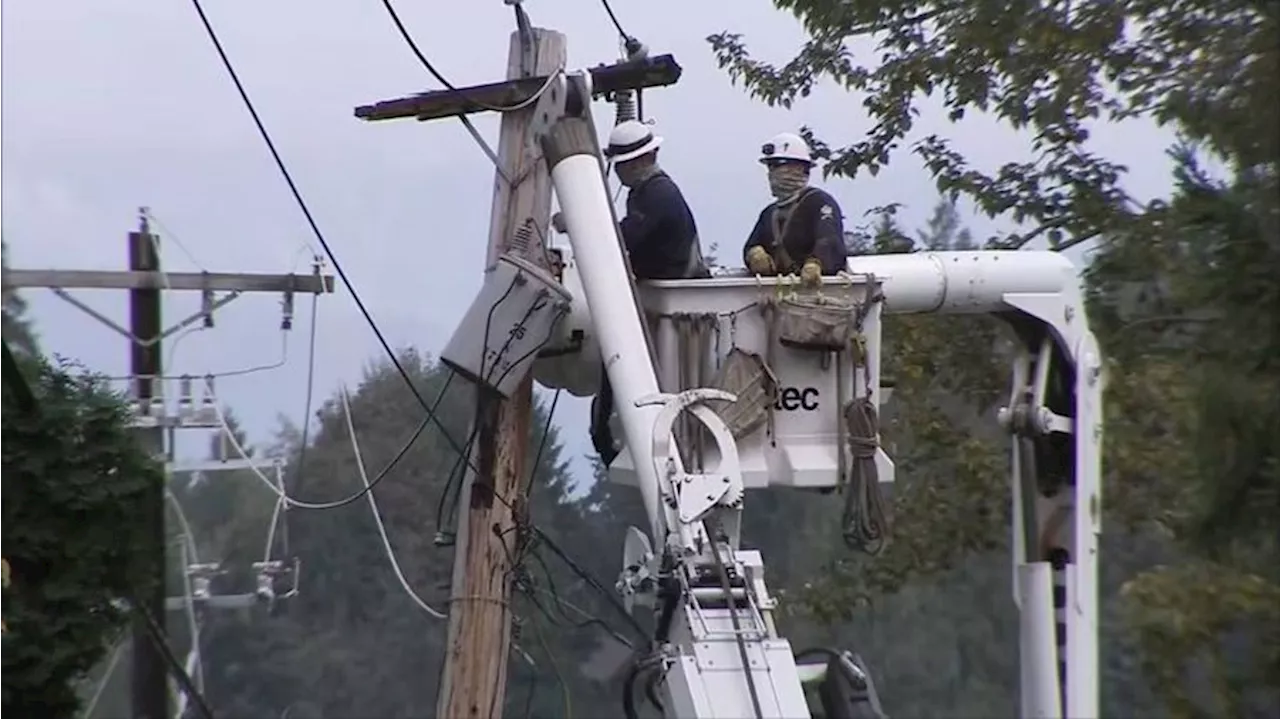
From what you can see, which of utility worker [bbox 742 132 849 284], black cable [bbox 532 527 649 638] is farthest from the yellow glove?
black cable [bbox 532 527 649 638]

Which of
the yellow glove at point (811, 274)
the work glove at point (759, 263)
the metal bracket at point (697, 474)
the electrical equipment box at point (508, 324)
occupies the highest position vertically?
the work glove at point (759, 263)

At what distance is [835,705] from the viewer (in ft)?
22.2

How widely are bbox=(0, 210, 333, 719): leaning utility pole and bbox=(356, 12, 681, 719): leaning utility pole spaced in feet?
20.5

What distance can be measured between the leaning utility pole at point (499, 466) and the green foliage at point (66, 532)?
5.43 m

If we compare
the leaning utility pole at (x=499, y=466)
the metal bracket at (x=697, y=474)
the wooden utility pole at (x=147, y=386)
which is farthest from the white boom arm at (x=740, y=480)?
the wooden utility pole at (x=147, y=386)

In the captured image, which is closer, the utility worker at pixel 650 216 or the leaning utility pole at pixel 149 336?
the utility worker at pixel 650 216

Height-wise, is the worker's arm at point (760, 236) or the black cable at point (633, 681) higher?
the worker's arm at point (760, 236)

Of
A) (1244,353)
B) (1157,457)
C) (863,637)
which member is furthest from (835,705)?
(863,637)

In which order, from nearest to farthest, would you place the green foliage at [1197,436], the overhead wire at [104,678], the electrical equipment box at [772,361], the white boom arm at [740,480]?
the white boom arm at [740,480] → the electrical equipment box at [772,361] → the green foliage at [1197,436] → the overhead wire at [104,678]

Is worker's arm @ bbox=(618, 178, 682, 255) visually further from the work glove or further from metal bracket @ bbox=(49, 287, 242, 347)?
metal bracket @ bbox=(49, 287, 242, 347)

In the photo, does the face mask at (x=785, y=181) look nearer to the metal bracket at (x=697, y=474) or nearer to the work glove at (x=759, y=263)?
the work glove at (x=759, y=263)

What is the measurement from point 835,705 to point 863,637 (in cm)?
1336

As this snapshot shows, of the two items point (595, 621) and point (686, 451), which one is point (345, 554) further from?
point (686, 451)

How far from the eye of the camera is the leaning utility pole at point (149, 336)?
Answer: 50.1ft
